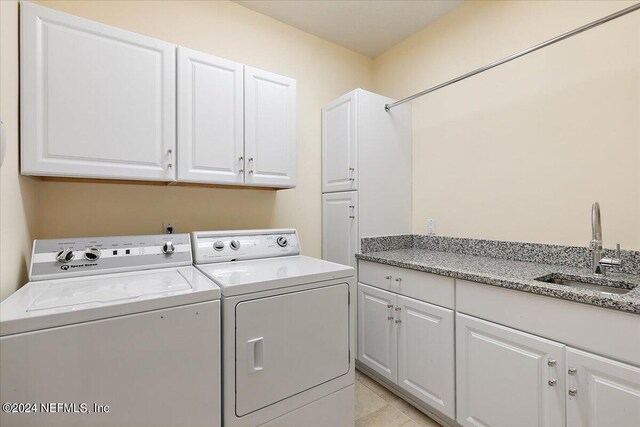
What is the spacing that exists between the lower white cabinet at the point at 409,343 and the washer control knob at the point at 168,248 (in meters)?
1.31

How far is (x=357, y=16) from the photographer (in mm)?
2326

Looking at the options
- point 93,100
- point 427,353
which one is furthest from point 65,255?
point 427,353

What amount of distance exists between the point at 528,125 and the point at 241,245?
1927 mm

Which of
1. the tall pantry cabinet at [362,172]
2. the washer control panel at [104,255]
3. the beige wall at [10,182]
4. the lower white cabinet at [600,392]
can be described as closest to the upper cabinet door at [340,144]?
the tall pantry cabinet at [362,172]

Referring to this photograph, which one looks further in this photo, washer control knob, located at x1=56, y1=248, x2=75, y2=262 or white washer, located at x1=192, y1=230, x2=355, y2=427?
washer control knob, located at x1=56, y1=248, x2=75, y2=262

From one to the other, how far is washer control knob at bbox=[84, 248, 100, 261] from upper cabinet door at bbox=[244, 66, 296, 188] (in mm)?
846

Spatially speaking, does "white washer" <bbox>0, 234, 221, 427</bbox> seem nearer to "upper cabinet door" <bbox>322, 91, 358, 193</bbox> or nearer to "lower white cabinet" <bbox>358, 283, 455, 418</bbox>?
"lower white cabinet" <bbox>358, 283, 455, 418</bbox>

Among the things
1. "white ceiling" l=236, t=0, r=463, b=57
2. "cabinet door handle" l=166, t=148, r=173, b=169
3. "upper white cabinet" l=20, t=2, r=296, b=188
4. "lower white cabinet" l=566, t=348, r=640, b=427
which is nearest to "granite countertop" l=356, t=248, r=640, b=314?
"lower white cabinet" l=566, t=348, r=640, b=427

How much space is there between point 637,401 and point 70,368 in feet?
6.25

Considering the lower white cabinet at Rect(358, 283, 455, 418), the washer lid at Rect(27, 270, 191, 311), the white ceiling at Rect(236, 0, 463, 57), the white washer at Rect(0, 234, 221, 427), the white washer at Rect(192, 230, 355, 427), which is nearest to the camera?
the white washer at Rect(0, 234, 221, 427)

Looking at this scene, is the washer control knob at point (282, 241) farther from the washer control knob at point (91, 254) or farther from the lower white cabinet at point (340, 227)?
the washer control knob at point (91, 254)

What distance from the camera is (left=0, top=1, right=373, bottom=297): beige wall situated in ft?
4.52

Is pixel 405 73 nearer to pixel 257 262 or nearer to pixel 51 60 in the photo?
pixel 257 262

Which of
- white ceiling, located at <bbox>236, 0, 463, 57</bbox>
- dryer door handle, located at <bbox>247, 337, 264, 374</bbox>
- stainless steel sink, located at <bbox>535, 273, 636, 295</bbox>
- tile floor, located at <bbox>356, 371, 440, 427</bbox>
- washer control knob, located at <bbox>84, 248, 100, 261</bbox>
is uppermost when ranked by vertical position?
white ceiling, located at <bbox>236, 0, 463, 57</bbox>
